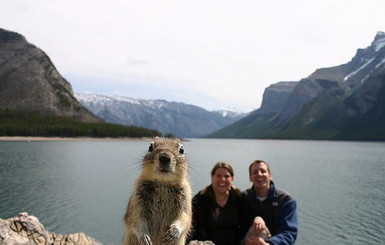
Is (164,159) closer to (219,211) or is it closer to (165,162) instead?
(165,162)

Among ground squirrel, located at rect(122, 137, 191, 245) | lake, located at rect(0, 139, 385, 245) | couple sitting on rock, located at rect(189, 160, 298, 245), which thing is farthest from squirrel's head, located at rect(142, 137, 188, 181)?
lake, located at rect(0, 139, 385, 245)

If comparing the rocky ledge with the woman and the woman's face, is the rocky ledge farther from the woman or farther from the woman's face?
the woman's face

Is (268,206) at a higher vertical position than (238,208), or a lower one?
higher

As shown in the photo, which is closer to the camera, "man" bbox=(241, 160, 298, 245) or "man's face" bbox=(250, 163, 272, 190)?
"man" bbox=(241, 160, 298, 245)

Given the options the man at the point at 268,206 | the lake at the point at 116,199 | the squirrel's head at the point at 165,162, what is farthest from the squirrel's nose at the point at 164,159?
the lake at the point at 116,199

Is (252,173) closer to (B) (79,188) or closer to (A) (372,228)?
(A) (372,228)

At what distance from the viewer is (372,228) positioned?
116ft

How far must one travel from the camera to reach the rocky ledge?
13.3 metres

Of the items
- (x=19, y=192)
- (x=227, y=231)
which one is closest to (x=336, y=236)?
(x=227, y=231)

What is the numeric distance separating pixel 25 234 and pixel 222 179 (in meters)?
9.58

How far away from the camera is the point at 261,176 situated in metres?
8.73

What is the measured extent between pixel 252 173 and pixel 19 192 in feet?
141

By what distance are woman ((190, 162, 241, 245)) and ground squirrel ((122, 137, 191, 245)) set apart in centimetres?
272

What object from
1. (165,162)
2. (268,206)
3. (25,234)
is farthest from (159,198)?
(25,234)
